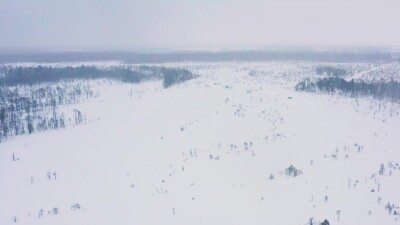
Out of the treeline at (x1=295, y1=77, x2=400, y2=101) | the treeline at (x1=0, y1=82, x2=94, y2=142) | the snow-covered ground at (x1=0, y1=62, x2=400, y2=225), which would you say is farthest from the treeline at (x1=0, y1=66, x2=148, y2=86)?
the snow-covered ground at (x1=0, y1=62, x2=400, y2=225)

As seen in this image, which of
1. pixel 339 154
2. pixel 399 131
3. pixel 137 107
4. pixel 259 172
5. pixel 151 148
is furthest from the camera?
pixel 137 107

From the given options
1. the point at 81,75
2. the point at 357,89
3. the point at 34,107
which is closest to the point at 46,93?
the point at 34,107

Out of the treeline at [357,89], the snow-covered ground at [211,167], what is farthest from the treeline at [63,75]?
the snow-covered ground at [211,167]

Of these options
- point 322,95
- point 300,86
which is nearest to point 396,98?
point 322,95

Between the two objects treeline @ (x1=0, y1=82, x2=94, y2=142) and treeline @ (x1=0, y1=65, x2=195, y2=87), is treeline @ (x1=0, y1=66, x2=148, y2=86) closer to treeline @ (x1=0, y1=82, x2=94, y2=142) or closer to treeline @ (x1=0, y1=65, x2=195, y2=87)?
treeline @ (x1=0, y1=65, x2=195, y2=87)

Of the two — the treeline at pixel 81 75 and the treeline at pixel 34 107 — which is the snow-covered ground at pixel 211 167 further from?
the treeline at pixel 81 75

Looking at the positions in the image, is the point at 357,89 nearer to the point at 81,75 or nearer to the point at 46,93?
the point at 46,93

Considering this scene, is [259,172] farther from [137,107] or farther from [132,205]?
[137,107]
